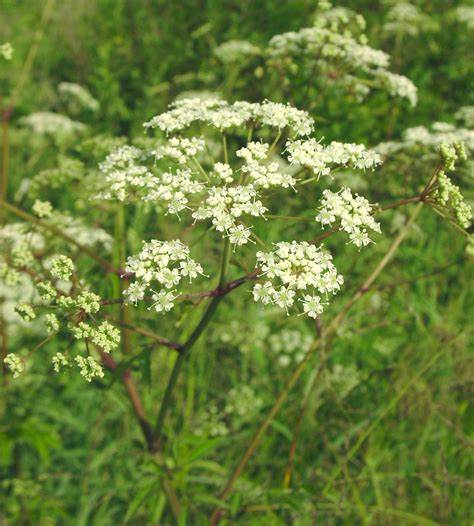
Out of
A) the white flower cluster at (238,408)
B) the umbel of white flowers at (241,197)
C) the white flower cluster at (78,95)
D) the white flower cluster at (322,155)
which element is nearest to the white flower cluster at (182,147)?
the umbel of white flowers at (241,197)

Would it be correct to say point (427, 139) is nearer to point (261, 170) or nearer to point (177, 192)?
point (261, 170)

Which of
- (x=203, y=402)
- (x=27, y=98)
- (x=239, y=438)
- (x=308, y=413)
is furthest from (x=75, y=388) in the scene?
(x=27, y=98)

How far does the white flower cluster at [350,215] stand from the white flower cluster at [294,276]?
180 millimetres

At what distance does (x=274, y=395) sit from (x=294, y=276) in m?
2.99

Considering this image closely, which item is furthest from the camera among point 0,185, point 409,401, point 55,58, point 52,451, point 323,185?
point 55,58

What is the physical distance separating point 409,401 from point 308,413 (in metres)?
0.84

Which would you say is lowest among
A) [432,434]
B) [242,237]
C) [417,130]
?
[432,434]

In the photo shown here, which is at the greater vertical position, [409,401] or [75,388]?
[409,401]

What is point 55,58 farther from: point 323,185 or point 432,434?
point 432,434

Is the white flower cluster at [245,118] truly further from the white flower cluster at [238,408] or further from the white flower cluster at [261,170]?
the white flower cluster at [238,408]

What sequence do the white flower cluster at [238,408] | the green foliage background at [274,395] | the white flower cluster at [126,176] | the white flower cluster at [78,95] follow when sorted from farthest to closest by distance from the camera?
the white flower cluster at [78,95]
the white flower cluster at [238,408]
the green foliage background at [274,395]
the white flower cluster at [126,176]

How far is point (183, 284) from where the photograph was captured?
525 centimetres

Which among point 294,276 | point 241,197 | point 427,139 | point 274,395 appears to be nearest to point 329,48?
point 427,139

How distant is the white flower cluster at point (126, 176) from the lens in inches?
117
